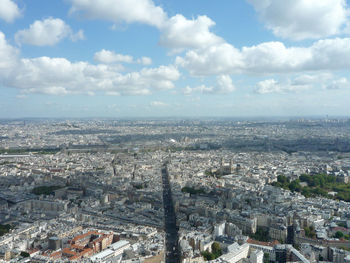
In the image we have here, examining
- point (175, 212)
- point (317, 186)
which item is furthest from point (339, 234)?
point (317, 186)

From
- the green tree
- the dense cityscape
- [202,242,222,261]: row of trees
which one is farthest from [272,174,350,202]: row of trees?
[202,242,222,261]: row of trees

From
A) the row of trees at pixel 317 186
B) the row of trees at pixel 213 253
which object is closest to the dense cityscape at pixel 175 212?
the row of trees at pixel 213 253

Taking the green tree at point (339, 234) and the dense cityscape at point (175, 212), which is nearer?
the dense cityscape at point (175, 212)

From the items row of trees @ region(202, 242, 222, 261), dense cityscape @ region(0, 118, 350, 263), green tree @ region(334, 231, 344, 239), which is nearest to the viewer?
row of trees @ region(202, 242, 222, 261)

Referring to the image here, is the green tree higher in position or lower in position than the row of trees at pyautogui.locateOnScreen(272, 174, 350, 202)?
higher

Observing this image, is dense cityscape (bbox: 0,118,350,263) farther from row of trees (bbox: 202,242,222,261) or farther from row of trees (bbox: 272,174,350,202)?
row of trees (bbox: 272,174,350,202)

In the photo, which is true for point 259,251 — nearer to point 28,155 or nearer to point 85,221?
point 85,221

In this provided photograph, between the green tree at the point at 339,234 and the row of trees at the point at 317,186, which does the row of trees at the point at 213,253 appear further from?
the row of trees at the point at 317,186

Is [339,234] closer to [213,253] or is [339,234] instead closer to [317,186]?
[213,253]

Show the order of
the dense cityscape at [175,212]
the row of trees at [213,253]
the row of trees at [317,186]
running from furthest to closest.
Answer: the row of trees at [317,186] → the dense cityscape at [175,212] → the row of trees at [213,253]

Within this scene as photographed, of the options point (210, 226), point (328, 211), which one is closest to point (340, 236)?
point (328, 211)

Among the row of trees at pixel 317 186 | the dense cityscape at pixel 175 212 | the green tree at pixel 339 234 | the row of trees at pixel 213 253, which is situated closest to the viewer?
the row of trees at pixel 213 253
